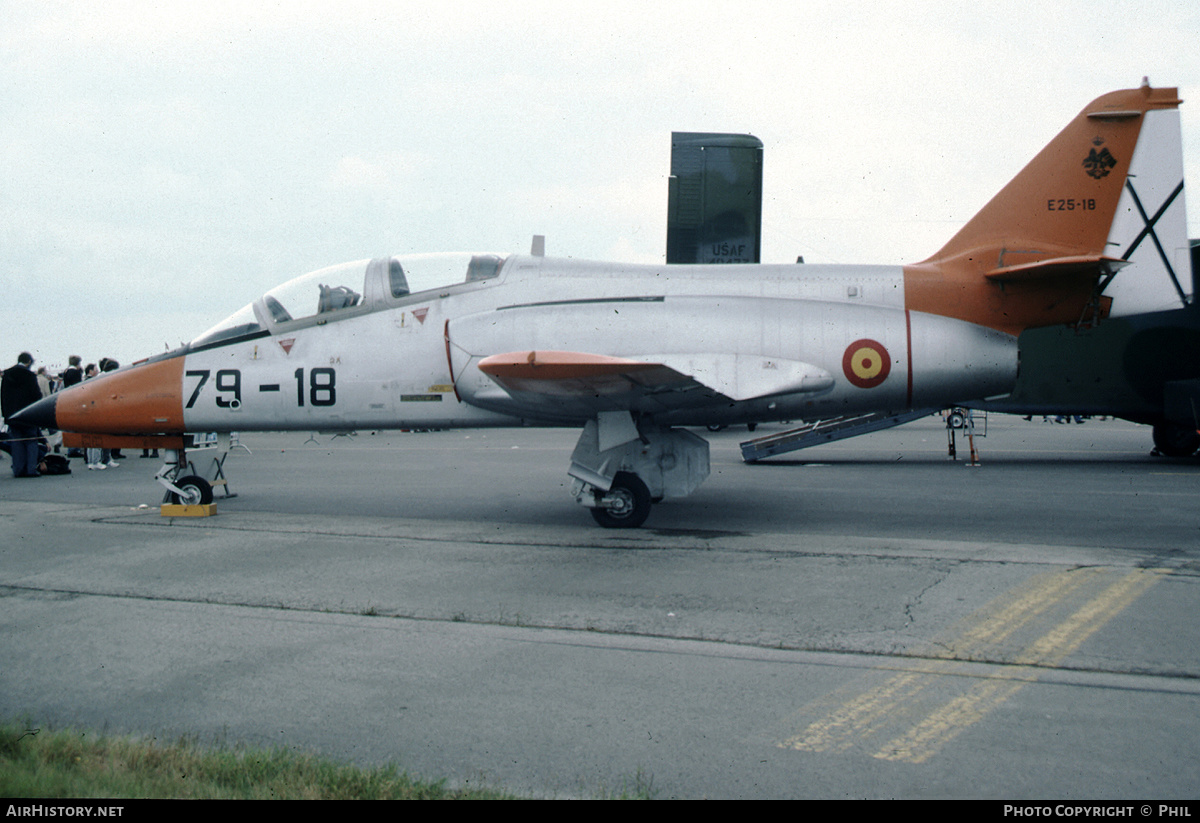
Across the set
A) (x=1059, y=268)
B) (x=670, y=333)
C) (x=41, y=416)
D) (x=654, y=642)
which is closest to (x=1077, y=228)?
(x=1059, y=268)

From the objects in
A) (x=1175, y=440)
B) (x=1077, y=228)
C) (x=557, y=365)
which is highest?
(x=1077, y=228)

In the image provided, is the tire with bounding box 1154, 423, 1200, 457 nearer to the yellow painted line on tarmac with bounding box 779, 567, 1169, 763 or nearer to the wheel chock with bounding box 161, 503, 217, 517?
the yellow painted line on tarmac with bounding box 779, 567, 1169, 763

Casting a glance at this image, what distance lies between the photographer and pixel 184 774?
124 inches

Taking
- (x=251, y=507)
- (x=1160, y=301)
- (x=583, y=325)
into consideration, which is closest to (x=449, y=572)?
(x=583, y=325)

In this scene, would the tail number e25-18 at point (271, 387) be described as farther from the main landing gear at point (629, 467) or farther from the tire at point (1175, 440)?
the tire at point (1175, 440)

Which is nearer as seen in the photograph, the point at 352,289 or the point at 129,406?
the point at 352,289

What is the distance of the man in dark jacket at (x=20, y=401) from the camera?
1495cm

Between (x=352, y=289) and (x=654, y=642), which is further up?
(x=352, y=289)

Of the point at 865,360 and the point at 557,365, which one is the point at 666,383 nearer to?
the point at 557,365

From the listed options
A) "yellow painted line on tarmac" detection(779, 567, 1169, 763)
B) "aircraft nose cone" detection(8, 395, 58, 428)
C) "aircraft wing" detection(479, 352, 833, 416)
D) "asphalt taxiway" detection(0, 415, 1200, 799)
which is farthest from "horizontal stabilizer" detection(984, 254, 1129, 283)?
"aircraft nose cone" detection(8, 395, 58, 428)

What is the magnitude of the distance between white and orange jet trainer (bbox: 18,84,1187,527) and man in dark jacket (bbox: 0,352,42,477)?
6.42 m

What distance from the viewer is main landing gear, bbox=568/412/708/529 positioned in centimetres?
873

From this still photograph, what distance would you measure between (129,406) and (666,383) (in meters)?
6.03

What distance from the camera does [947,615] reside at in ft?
17.3
